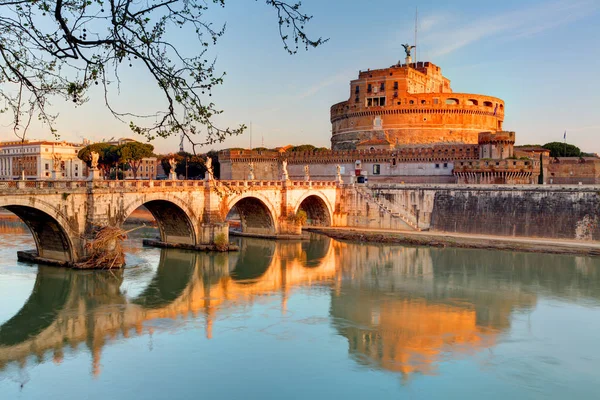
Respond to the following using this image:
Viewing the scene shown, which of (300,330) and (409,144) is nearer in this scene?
(300,330)

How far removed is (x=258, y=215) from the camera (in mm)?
32844

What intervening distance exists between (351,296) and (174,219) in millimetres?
11938

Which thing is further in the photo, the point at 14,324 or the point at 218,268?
the point at 218,268

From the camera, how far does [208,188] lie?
1065 inches

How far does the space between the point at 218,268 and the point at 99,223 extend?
5.16m

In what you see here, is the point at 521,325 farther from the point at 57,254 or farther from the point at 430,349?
the point at 57,254

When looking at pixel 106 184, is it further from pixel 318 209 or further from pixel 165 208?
pixel 318 209

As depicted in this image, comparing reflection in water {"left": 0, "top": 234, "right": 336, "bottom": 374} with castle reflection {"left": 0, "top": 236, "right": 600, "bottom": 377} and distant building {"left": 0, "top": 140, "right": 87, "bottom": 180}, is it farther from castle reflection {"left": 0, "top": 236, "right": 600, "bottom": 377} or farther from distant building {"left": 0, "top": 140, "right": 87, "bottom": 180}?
distant building {"left": 0, "top": 140, "right": 87, "bottom": 180}

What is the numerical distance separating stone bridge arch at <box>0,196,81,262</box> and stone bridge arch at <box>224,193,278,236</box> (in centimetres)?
1144

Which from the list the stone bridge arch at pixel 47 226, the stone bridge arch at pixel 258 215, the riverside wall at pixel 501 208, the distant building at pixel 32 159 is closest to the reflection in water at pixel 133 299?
the stone bridge arch at pixel 47 226

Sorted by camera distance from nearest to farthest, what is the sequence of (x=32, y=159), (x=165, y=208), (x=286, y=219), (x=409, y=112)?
(x=165, y=208), (x=286, y=219), (x=409, y=112), (x=32, y=159)

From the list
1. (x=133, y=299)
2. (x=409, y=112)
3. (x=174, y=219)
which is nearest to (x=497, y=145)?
(x=409, y=112)

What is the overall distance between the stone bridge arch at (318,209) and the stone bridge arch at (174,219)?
33.9ft

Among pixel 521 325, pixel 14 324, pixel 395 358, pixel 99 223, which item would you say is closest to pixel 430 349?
pixel 395 358
